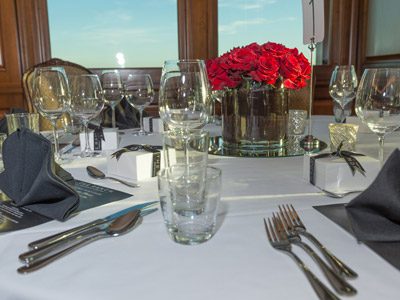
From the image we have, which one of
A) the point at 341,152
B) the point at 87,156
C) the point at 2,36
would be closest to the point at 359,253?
the point at 341,152

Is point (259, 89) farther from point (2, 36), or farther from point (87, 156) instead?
point (2, 36)

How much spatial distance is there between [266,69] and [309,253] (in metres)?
0.72

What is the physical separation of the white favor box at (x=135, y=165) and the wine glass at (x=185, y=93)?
0.11m

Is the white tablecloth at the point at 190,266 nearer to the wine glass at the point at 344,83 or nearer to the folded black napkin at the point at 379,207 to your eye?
the folded black napkin at the point at 379,207

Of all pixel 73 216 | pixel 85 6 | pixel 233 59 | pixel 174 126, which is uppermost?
pixel 85 6

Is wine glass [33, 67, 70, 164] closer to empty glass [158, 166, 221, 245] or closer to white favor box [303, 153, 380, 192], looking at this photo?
empty glass [158, 166, 221, 245]

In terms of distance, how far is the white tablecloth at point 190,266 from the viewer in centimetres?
43

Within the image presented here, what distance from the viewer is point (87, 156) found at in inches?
46.1

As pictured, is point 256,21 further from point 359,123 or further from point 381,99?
point 381,99

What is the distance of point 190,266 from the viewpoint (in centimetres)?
48

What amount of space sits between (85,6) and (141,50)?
1.93 feet

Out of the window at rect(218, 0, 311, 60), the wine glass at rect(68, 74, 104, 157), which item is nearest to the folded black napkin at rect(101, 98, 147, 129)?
the wine glass at rect(68, 74, 104, 157)

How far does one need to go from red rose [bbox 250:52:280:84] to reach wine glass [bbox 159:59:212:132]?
0.30 m

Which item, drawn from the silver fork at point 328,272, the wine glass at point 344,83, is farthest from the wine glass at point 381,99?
the wine glass at point 344,83
